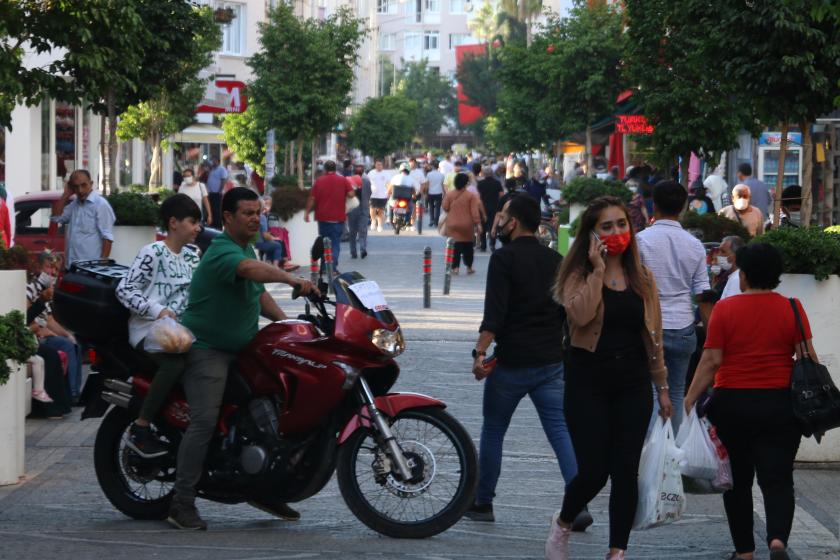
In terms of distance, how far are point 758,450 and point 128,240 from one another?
1211 centimetres

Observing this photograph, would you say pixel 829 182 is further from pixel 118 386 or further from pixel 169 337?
pixel 169 337

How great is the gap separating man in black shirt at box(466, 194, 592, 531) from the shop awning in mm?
47125

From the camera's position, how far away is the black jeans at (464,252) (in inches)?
1043

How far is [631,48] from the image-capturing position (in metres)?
22.9

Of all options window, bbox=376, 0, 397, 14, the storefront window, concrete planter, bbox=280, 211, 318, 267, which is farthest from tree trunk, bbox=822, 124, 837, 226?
window, bbox=376, 0, 397, 14

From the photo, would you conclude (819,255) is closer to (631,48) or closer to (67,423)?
(67,423)

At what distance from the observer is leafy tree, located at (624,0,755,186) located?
22.0 m

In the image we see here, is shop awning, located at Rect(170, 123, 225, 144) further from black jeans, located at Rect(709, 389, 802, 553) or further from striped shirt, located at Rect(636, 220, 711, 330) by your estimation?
black jeans, located at Rect(709, 389, 802, 553)

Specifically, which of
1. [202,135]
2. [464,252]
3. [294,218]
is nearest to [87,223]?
[464,252]

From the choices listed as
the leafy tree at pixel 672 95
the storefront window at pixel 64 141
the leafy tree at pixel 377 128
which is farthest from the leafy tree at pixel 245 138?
A: the leafy tree at pixel 377 128

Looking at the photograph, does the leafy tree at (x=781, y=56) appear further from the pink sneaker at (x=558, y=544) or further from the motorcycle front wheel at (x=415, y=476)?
the pink sneaker at (x=558, y=544)

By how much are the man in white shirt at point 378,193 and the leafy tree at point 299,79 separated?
3087 mm

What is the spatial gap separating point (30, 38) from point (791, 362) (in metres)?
11.5

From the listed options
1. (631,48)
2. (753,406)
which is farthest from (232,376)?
(631,48)
